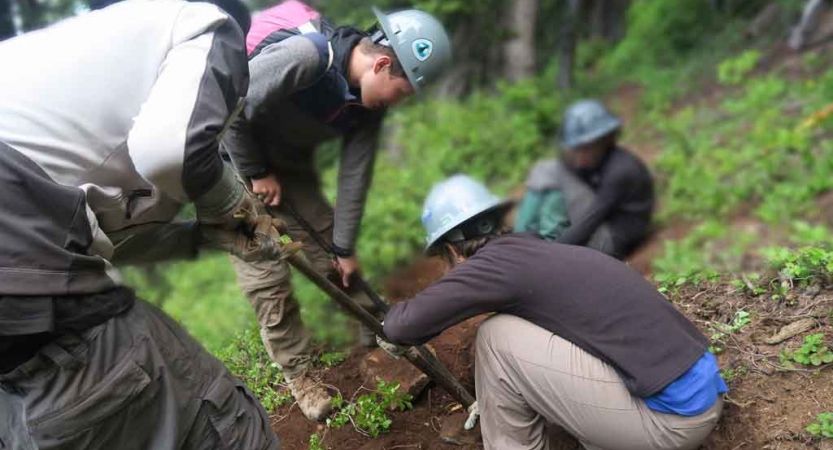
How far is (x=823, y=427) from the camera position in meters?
2.39

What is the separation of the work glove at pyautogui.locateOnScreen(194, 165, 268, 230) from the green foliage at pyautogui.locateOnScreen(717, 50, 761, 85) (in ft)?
30.5

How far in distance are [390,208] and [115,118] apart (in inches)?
211

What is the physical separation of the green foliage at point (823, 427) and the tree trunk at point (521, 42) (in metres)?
8.70

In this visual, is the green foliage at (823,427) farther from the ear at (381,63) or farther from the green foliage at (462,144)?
the green foliage at (462,144)

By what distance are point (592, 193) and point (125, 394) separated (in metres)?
3.69

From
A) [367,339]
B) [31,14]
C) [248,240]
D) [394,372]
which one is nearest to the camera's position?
[248,240]

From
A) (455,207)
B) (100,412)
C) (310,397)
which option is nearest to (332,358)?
(310,397)

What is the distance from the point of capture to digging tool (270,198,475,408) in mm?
2518

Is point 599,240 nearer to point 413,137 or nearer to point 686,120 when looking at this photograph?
point 686,120

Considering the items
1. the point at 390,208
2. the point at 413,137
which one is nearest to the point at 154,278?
the point at 390,208

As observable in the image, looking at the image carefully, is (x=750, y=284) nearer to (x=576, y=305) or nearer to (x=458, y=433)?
(x=576, y=305)

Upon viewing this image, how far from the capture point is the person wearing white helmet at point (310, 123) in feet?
8.79

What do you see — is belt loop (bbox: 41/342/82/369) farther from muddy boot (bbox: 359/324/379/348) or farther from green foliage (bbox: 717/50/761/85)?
green foliage (bbox: 717/50/761/85)

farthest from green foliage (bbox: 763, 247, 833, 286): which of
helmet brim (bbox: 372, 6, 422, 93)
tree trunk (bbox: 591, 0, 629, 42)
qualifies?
tree trunk (bbox: 591, 0, 629, 42)
